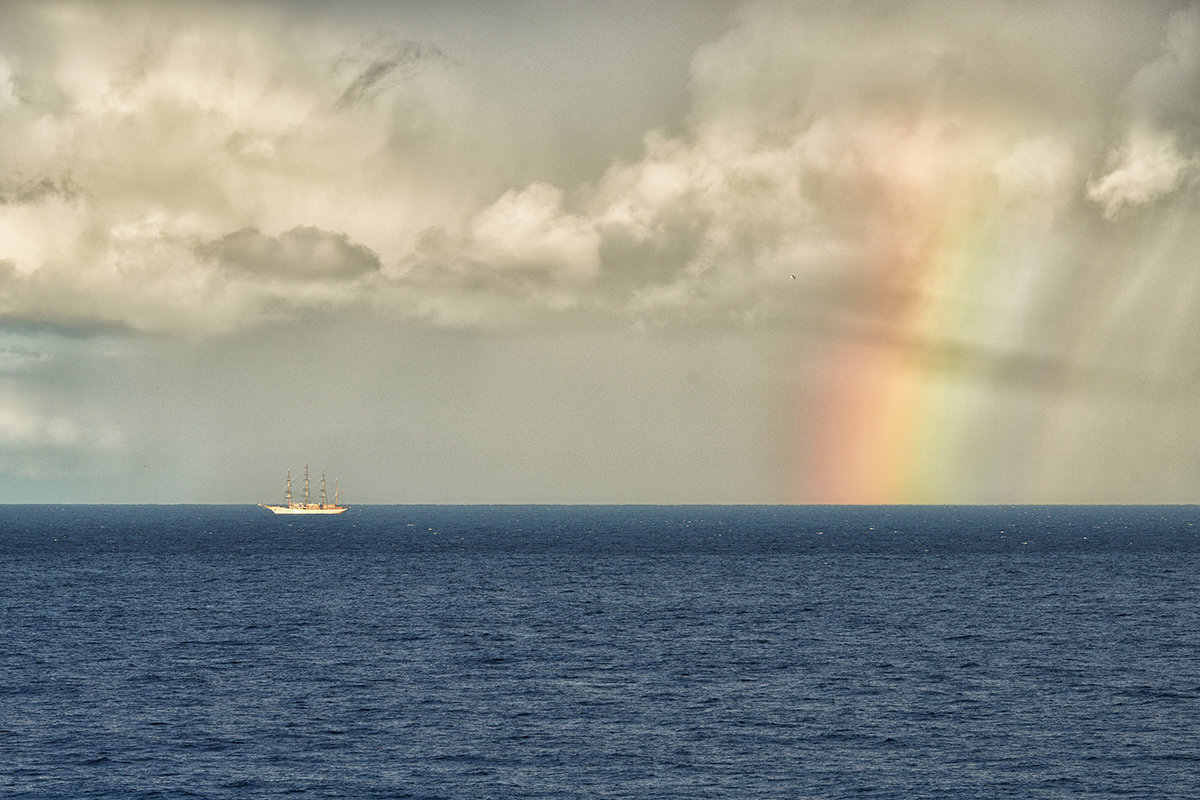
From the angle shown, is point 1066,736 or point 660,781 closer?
point 660,781

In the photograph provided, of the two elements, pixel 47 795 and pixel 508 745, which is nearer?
pixel 47 795

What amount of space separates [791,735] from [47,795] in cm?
3943

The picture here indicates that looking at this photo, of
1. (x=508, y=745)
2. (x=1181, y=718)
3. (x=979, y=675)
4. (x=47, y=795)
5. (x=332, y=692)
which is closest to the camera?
(x=47, y=795)

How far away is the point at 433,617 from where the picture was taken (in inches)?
4897

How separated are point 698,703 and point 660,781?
18.2 metres

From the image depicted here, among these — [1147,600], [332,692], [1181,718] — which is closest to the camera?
[1181,718]

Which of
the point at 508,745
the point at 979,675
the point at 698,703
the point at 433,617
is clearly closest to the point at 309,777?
the point at 508,745

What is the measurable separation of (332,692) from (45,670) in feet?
80.7

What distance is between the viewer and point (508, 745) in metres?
66.8

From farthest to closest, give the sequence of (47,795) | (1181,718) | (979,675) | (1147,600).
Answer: (1147,600) → (979,675) → (1181,718) → (47,795)

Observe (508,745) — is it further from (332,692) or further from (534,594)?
(534,594)

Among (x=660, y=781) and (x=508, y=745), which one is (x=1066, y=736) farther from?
(x=508, y=745)

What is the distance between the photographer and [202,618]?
122 meters

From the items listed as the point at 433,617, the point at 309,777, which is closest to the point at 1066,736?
the point at 309,777
